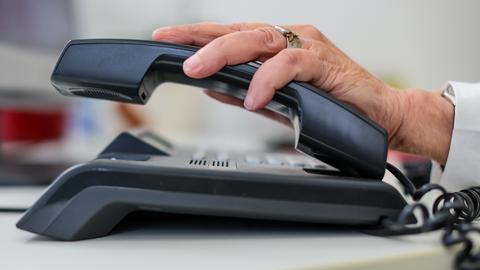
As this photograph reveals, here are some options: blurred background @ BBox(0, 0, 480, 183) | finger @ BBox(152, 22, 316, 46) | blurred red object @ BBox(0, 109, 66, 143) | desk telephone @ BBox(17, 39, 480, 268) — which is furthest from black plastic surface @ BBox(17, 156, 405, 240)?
blurred red object @ BBox(0, 109, 66, 143)

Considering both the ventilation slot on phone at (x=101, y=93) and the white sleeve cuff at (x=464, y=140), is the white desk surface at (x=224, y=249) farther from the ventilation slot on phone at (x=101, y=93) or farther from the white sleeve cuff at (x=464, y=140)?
the white sleeve cuff at (x=464, y=140)

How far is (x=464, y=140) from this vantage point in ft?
1.55

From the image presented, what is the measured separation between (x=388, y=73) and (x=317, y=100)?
159 centimetres

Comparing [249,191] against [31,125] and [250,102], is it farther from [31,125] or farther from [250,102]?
[31,125]

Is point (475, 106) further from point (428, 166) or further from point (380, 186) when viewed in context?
point (380, 186)

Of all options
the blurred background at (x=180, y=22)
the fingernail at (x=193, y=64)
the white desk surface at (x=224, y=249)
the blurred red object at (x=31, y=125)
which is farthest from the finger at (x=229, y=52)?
the blurred red object at (x=31, y=125)

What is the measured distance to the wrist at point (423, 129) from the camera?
48 centimetres

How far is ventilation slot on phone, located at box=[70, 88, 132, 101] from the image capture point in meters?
0.36

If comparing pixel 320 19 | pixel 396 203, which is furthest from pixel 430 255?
pixel 320 19

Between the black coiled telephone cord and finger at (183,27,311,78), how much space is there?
143 mm

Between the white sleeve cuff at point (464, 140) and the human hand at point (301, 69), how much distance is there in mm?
13

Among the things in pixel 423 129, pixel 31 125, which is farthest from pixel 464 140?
pixel 31 125

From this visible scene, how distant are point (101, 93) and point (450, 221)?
269mm

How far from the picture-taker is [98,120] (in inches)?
63.1
